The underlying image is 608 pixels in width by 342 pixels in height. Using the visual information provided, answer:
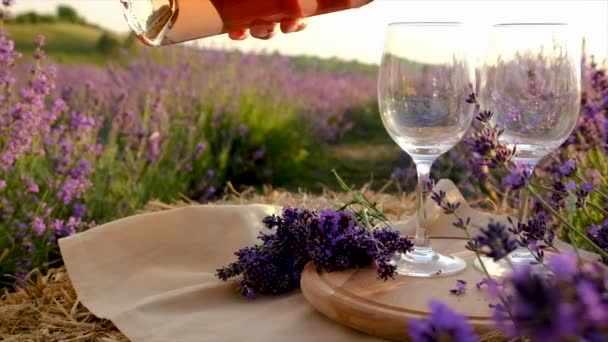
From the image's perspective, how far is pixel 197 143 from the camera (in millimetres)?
4371

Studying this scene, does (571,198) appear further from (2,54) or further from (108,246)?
(2,54)

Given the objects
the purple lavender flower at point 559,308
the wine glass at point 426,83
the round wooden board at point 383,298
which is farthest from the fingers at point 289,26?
the purple lavender flower at point 559,308

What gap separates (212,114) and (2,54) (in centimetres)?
245

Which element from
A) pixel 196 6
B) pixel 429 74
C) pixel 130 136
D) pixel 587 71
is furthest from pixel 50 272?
pixel 587 71

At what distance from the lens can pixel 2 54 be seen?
2422 millimetres

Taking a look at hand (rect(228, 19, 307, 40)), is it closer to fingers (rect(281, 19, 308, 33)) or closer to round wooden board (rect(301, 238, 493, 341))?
fingers (rect(281, 19, 308, 33))

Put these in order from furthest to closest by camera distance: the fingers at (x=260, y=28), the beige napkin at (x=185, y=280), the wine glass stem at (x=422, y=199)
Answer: the fingers at (x=260, y=28) → the wine glass stem at (x=422, y=199) → the beige napkin at (x=185, y=280)

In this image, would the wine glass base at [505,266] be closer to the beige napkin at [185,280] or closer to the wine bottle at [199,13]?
the beige napkin at [185,280]

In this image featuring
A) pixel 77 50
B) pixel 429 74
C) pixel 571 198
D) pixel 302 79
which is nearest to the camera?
pixel 571 198

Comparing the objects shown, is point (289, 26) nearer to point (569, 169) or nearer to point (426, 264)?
point (426, 264)

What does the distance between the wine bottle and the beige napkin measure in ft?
1.45

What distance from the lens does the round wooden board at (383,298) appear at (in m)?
1.22

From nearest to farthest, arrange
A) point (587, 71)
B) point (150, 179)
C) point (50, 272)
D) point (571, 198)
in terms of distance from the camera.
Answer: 1. point (571, 198)
2. point (50, 272)
3. point (150, 179)
4. point (587, 71)

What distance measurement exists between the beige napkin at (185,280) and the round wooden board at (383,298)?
4 centimetres
